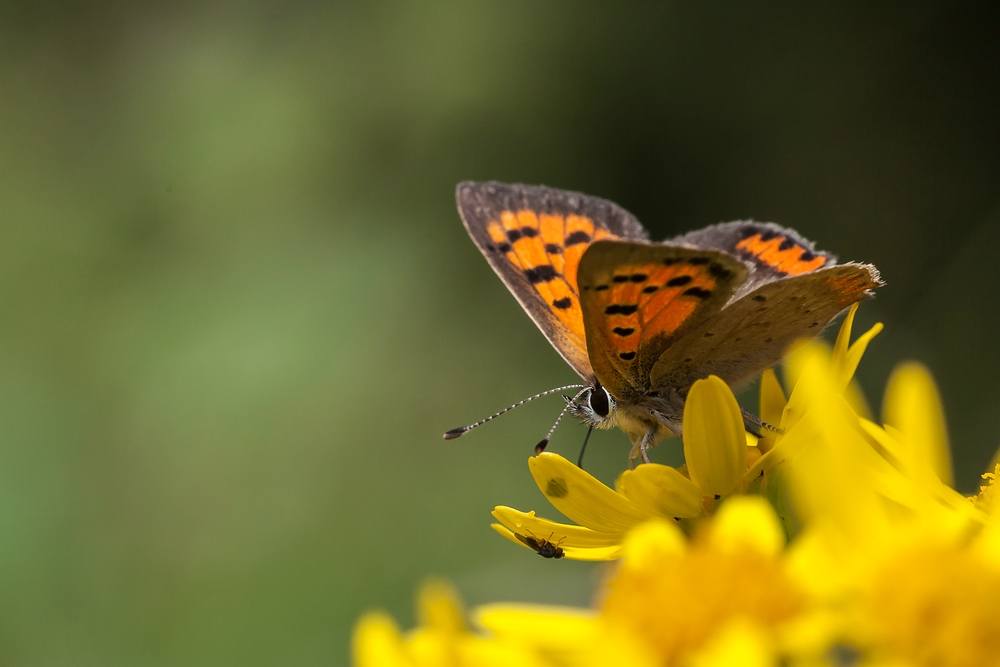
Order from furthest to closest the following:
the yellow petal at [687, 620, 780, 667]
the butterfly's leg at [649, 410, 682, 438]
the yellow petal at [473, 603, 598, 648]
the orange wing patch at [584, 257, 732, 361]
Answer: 1. the butterfly's leg at [649, 410, 682, 438]
2. the orange wing patch at [584, 257, 732, 361]
3. the yellow petal at [473, 603, 598, 648]
4. the yellow petal at [687, 620, 780, 667]

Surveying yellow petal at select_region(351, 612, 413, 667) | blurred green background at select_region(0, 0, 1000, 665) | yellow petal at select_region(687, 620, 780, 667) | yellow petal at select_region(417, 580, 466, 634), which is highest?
yellow petal at select_region(687, 620, 780, 667)

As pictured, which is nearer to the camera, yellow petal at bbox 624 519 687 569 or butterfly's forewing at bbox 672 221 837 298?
yellow petal at bbox 624 519 687 569

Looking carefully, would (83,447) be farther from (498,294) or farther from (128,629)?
(498,294)

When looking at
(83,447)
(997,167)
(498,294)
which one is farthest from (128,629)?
(997,167)

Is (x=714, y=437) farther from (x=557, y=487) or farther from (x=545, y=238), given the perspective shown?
(x=545, y=238)

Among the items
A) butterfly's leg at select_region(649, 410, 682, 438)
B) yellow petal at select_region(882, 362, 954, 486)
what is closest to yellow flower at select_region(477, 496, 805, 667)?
yellow petal at select_region(882, 362, 954, 486)

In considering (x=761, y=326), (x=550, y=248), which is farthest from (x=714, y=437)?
(x=550, y=248)

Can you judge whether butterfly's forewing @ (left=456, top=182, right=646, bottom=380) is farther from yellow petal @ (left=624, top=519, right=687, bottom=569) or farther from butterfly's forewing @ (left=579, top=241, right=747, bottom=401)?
yellow petal @ (left=624, top=519, right=687, bottom=569)
